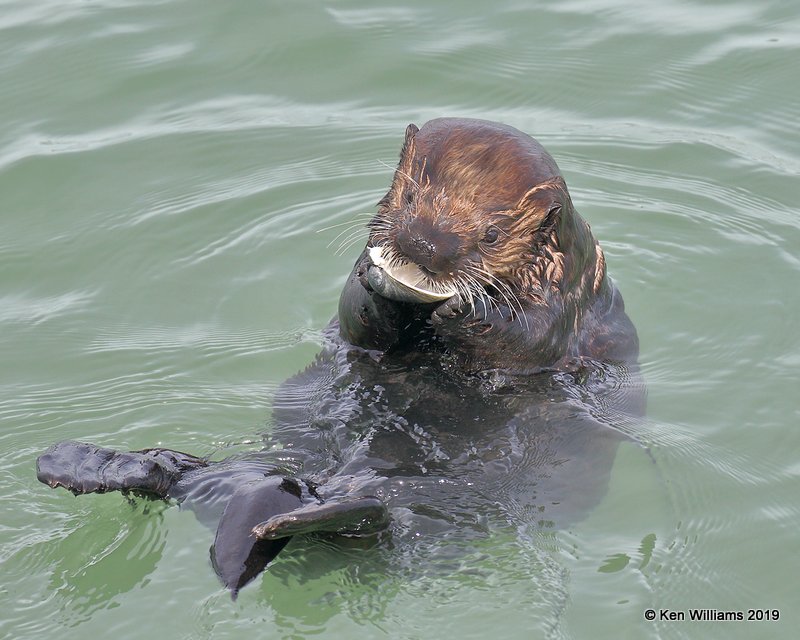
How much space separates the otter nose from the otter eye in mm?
155

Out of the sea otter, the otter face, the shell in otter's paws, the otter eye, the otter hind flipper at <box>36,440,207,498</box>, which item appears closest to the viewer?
the otter hind flipper at <box>36,440,207,498</box>

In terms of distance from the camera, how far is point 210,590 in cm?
413

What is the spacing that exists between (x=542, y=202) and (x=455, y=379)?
0.80 m

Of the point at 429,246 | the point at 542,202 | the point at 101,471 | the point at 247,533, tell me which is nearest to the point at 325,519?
the point at 247,533

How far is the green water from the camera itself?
4164mm

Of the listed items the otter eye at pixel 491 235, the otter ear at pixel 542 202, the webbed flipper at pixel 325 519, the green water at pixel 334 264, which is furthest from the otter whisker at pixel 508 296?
the webbed flipper at pixel 325 519

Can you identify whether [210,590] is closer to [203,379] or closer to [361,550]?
[361,550]

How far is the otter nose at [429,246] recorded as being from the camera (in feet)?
15.1

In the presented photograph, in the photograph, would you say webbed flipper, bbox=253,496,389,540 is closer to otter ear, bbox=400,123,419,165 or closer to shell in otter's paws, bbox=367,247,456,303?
shell in otter's paws, bbox=367,247,456,303

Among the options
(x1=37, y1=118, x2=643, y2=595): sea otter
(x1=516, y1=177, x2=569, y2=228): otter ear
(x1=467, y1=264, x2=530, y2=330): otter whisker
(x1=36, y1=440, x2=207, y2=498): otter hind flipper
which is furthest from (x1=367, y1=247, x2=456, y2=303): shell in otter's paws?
(x1=36, y1=440, x2=207, y2=498): otter hind flipper

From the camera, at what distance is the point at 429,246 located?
4.59 meters

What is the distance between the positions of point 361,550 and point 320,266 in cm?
295

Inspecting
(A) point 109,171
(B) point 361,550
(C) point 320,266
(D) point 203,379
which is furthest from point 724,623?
(A) point 109,171
